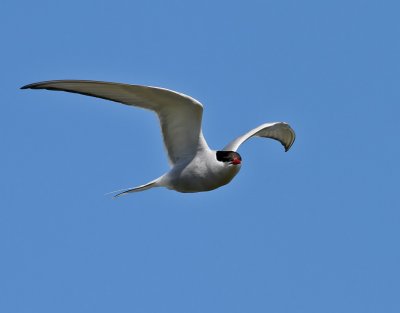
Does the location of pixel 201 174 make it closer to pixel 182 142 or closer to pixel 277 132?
pixel 182 142

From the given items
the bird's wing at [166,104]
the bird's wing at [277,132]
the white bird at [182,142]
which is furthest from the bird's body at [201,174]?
the bird's wing at [277,132]

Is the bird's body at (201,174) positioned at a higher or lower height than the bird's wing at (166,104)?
lower

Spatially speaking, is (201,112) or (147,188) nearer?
(201,112)

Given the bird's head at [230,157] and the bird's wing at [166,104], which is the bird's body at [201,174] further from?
the bird's wing at [166,104]

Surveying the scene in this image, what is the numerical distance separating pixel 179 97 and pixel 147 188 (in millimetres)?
1786

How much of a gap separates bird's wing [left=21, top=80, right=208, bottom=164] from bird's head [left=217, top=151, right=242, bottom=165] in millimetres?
413

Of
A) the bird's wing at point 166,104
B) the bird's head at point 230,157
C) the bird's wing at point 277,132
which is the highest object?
the bird's wing at point 277,132

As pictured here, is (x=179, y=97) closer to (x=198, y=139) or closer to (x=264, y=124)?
(x=198, y=139)

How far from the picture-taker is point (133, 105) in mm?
11258

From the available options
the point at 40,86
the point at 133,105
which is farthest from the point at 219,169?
the point at 40,86

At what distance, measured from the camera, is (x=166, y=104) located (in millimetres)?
11438

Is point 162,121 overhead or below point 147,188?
overhead

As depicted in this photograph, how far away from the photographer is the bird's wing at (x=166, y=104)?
414 inches

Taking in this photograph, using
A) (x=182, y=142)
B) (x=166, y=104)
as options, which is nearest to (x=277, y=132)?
(x=182, y=142)
